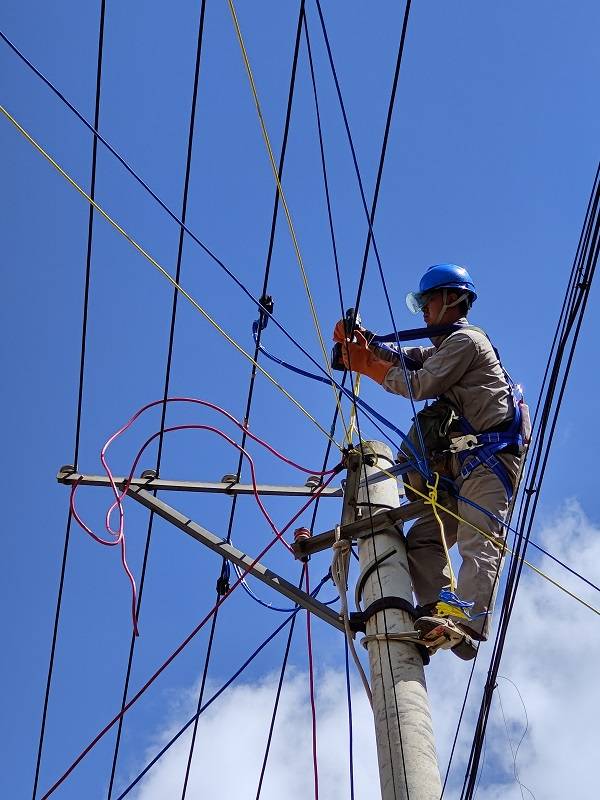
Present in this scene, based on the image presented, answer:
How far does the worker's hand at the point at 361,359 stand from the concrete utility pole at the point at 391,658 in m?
0.43

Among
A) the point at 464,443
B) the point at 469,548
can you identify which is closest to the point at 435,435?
the point at 464,443

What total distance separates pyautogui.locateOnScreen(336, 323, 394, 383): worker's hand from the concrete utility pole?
1.41 ft

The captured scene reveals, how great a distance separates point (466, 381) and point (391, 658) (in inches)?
66.0

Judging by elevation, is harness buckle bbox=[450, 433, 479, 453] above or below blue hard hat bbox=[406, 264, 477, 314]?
below

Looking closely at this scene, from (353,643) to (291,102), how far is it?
270 cm

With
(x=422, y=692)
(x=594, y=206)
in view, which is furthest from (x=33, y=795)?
(x=594, y=206)

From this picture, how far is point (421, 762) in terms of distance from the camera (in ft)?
10.8

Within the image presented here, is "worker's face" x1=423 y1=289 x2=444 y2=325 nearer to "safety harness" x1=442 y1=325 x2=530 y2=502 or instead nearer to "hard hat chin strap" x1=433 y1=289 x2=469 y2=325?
"hard hat chin strap" x1=433 y1=289 x2=469 y2=325

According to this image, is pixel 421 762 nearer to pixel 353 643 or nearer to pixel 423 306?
pixel 353 643

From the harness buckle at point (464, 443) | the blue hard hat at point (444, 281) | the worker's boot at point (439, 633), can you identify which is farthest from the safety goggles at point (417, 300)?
the worker's boot at point (439, 633)

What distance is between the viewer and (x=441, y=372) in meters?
4.84

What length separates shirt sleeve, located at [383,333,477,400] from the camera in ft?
15.9

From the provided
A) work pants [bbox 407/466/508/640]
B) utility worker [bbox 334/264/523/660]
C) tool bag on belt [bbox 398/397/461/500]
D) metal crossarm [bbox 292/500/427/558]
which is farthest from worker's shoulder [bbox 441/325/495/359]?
metal crossarm [bbox 292/500/427/558]

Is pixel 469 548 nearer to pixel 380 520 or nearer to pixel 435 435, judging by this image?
pixel 380 520
